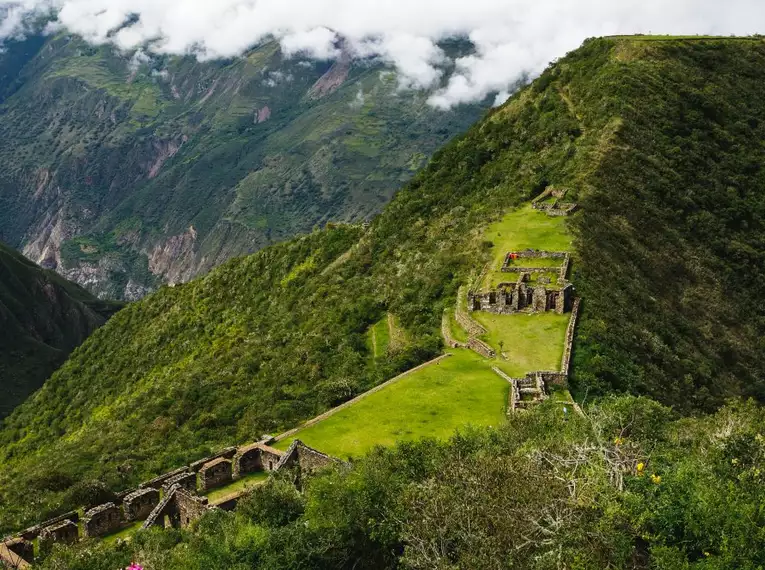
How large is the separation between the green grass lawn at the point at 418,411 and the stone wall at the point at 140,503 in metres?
6.57

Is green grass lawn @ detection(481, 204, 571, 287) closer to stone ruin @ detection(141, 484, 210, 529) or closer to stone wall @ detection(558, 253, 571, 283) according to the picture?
stone wall @ detection(558, 253, 571, 283)

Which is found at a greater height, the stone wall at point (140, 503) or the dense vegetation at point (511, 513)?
the dense vegetation at point (511, 513)

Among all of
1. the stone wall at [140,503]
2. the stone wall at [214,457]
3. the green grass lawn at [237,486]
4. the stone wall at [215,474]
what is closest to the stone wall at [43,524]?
the stone wall at [140,503]

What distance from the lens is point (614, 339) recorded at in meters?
49.5

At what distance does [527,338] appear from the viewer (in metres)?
50.6

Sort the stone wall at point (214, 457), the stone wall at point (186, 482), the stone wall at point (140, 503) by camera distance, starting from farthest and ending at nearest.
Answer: the stone wall at point (214, 457) → the stone wall at point (186, 482) → the stone wall at point (140, 503)

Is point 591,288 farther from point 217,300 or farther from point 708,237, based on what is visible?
point 217,300

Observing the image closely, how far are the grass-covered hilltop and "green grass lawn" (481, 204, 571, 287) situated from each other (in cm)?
34

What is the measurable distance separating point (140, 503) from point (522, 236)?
40.6 m

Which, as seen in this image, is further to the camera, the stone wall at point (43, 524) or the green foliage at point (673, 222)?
the green foliage at point (673, 222)

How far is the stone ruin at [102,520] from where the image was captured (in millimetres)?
34812

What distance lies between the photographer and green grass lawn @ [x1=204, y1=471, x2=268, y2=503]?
36159mm

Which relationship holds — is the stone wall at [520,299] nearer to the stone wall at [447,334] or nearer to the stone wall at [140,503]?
the stone wall at [447,334]

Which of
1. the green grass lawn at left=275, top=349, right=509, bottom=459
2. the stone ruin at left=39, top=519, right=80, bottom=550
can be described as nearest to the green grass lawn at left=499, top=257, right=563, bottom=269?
the green grass lawn at left=275, top=349, right=509, bottom=459
